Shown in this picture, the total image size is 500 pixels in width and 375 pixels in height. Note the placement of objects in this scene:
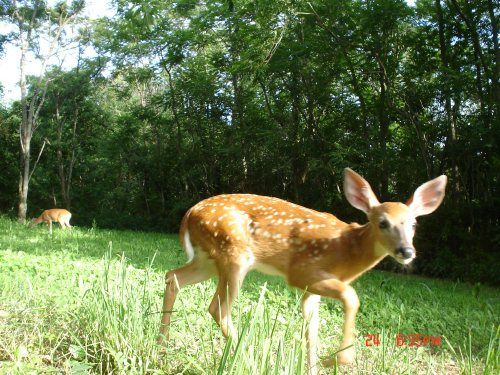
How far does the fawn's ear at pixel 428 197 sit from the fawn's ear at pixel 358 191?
0.66 feet

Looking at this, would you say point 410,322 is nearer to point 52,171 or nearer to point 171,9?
point 171,9

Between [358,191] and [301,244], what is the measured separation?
43 cm

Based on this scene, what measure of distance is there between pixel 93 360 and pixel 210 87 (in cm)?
1702

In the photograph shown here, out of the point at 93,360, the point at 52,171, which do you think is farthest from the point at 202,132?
the point at 93,360

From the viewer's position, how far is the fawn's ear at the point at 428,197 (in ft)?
8.04

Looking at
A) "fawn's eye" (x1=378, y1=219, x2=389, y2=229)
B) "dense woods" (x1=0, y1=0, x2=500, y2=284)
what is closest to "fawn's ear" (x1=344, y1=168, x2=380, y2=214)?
"fawn's eye" (x1=378, y1=219, x2=389, y2=229)

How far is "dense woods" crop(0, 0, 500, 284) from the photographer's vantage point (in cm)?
1116

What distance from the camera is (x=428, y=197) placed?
8.16 ft
